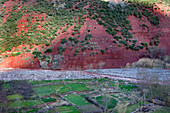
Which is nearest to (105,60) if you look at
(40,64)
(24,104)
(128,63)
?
(128,63)

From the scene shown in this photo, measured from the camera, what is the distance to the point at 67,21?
2938 centimetres

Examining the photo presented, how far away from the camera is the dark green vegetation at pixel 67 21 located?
2622 centimetres

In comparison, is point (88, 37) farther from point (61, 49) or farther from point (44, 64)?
point (44, 64)

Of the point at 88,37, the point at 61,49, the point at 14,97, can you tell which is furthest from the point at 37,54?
the point at 14,97

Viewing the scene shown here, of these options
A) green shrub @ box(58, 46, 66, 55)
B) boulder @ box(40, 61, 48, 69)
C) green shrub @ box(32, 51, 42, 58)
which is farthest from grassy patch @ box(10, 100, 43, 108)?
green shrub @ box(58, 46, 66, 55)

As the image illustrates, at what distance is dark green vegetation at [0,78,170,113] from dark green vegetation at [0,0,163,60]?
10.9 metres

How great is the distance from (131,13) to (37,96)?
26.1m

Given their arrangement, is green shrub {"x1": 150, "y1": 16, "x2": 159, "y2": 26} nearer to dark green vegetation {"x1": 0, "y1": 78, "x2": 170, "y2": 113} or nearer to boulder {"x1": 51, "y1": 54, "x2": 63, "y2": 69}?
boulder {"x1": 51, "y1": 54, "x2": 63, "y2": 69}

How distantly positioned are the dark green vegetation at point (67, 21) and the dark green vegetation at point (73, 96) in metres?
10.9

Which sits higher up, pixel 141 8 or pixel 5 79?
pixel 141 8

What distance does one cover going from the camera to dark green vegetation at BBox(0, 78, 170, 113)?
962cm

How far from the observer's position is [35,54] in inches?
945

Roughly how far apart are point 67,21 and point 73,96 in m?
19.6

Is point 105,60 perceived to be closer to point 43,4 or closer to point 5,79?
point 5,79
